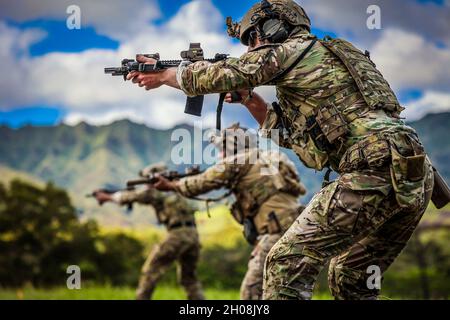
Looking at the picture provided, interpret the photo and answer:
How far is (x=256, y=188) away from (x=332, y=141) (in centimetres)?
380

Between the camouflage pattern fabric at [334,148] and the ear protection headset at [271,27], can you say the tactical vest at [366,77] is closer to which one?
the camouflage pattern fabric at [334,148]

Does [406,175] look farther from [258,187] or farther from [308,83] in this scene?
[258,187]

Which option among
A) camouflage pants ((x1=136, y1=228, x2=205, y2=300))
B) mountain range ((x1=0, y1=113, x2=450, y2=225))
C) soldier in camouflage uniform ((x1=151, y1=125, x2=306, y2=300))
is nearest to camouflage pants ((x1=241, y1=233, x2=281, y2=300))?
soldier in camouflage uniform ((x1=151, y1=125, x2=306, y2=300))

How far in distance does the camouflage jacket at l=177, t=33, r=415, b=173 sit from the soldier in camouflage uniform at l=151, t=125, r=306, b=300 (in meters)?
3.49

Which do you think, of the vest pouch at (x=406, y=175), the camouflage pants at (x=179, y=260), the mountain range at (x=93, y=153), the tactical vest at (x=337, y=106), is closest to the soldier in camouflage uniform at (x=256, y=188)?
the camouflage pants at (x=179, y=260)

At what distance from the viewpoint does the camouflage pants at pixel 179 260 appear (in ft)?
36.8

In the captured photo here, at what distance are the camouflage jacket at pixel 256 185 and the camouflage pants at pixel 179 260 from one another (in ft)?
9.28

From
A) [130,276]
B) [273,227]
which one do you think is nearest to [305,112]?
[273,227]

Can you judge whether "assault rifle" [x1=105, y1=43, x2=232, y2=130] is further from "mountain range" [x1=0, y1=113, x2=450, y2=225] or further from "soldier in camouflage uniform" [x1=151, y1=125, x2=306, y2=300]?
"mountain range" [x1=0, y1=113, x2=450, y2=225]

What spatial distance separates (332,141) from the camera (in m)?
4.81

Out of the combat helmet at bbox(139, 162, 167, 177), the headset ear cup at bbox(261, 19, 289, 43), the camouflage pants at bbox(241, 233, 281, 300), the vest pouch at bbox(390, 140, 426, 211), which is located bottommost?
the camouflage pants at bbox(241, 233, 281, 300)

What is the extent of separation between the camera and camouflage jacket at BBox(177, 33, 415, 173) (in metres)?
Answer: 4.72
